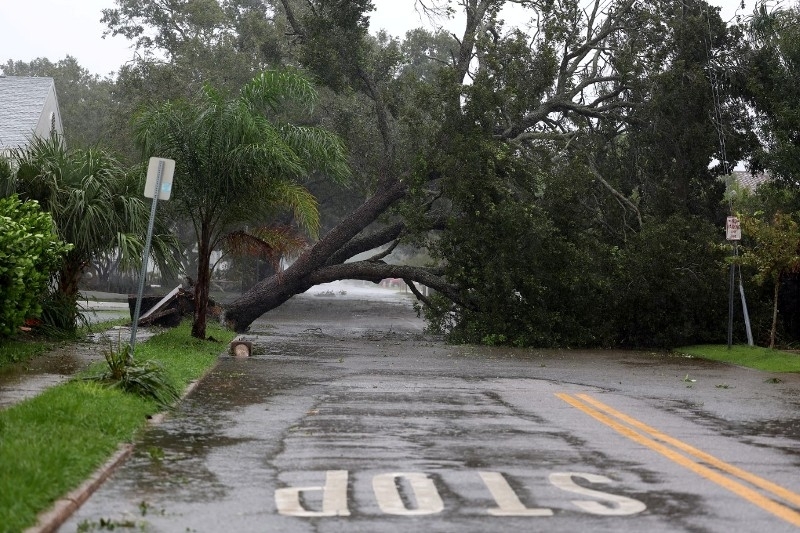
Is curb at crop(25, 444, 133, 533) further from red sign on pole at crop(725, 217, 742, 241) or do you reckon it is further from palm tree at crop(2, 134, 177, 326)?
red sign on pole at crop(725, 217, 742, 241)

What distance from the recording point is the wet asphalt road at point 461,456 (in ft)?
23.6

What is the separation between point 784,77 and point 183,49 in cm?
3722

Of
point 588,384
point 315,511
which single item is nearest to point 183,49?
point 588,384

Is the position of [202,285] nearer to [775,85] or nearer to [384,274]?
[384,274]

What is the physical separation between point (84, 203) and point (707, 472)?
1487 centimetres

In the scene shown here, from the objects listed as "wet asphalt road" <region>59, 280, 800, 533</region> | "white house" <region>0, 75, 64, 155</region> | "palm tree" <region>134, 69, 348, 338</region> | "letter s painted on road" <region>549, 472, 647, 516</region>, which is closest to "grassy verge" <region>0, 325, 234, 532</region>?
"wet asphalt road" <region>59, 280, 800, 533</region>

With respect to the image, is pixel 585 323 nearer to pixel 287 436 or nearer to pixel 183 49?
pixel 287 436

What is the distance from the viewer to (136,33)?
7131 centimetres

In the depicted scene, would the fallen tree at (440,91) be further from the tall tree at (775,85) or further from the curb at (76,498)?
the curb at (76,498)

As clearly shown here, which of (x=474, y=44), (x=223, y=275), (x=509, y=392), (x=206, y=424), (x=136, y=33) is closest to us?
(x=206, y=424)

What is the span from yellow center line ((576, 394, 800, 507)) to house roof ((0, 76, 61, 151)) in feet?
77.2

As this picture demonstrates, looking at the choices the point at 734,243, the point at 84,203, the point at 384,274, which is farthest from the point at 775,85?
the point at 84,203

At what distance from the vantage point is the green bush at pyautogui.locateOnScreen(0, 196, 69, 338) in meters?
15.7

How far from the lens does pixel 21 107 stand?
117ft
